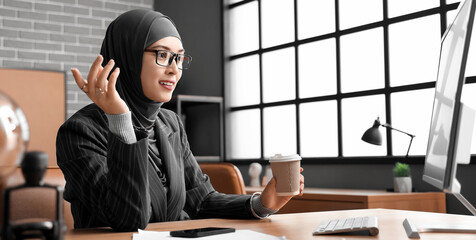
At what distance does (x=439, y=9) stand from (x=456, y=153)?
252 cm

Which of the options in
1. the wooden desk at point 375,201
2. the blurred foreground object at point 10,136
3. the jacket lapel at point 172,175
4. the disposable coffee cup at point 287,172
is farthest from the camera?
the wooden desk at point 375,201

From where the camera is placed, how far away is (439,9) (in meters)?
3.22

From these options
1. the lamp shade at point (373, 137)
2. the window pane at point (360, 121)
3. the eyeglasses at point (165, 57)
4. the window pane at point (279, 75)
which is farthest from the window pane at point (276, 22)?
the eyeglasses at point (165, 57)

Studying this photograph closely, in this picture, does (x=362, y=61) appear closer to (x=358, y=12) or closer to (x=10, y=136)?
(x=358, y=12)

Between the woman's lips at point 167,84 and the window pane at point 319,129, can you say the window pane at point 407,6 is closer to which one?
the window pane at point 319,129

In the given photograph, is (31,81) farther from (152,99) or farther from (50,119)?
(152,99)

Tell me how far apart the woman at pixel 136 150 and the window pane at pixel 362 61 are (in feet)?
7.26

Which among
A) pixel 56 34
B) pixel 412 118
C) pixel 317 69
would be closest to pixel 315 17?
pixel 317 69

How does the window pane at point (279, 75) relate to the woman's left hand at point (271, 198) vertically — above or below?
above

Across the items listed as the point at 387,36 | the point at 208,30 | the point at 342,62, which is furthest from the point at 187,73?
the point at 387,36

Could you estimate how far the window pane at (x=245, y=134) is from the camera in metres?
4.66

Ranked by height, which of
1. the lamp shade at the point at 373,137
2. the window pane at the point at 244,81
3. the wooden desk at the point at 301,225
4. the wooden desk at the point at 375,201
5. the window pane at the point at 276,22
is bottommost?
the wooden desk at the point at 375,201

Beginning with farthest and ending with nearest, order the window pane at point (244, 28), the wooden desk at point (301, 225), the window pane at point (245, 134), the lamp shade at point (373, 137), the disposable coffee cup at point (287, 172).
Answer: the window pane at point (244, 28) → the window pane at point (245, 134) → the lamp shade at point (373, 137) → the disposable coffee cup at point (287, 172) → the wooden desk at point (301, 225)

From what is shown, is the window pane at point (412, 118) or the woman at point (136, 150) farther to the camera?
the window pane at point (412, 118)
